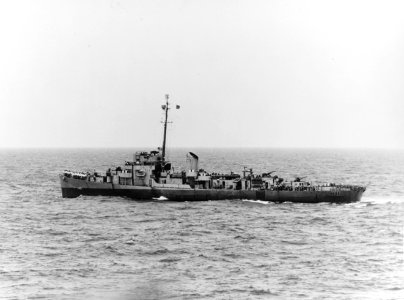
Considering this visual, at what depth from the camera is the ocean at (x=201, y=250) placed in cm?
2692

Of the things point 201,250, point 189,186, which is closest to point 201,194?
point 189,186

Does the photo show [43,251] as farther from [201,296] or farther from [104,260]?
[201,296]

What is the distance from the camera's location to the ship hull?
6081 cm

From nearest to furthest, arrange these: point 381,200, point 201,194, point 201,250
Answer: point 201,250
point 201,194
point 381,200

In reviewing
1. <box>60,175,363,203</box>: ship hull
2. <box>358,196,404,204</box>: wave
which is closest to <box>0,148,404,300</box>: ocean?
<box>60,175,363,203</box>: ship hull

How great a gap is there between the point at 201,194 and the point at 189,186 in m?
1.78

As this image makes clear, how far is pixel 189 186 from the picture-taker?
207ft

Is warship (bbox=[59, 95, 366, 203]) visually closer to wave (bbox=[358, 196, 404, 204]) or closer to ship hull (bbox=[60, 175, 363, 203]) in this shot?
ship hull (bbox=[60, 175, 363, 203])

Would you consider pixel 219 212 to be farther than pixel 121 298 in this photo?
Yes

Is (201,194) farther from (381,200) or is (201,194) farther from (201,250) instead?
(201,250)

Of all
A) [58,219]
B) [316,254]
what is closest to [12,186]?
[58,219]

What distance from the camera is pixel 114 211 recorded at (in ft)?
179

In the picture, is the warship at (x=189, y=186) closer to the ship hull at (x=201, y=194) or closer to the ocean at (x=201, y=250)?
the ship hull at (x=201, y=194)

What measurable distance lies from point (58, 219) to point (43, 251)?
14.0 meters
